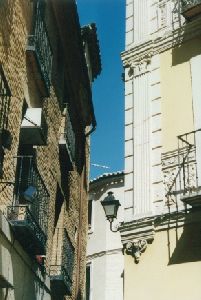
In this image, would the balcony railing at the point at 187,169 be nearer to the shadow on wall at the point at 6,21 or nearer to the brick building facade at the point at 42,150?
the brick building facade at the point at 42,150

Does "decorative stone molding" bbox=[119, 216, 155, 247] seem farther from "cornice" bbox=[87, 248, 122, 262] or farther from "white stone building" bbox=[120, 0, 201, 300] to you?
"cornice" bbox=[87, 248, 122, 262]

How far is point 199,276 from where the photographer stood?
29.8ft

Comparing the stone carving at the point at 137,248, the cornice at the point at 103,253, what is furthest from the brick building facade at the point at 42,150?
the cornice at the point at 103,253

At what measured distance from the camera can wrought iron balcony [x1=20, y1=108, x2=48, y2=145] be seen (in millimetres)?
9594

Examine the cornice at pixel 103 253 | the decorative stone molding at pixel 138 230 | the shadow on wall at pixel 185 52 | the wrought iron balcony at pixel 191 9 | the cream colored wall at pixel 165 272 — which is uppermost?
the wrought iron balcony at pixel 191 9

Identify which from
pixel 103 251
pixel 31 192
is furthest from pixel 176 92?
pixel 103 251

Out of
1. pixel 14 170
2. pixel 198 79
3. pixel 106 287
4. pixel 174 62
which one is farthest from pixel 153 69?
pixel 106 287

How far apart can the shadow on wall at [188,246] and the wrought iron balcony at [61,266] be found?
260cm

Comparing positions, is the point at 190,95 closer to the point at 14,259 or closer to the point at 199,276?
the point at 199,276

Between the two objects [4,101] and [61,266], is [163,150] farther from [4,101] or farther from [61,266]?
[4,101]

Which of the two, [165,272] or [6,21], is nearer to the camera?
[6,21]

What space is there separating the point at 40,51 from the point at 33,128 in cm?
177

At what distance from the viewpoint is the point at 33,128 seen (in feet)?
31.3

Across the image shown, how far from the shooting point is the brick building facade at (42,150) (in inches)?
332
